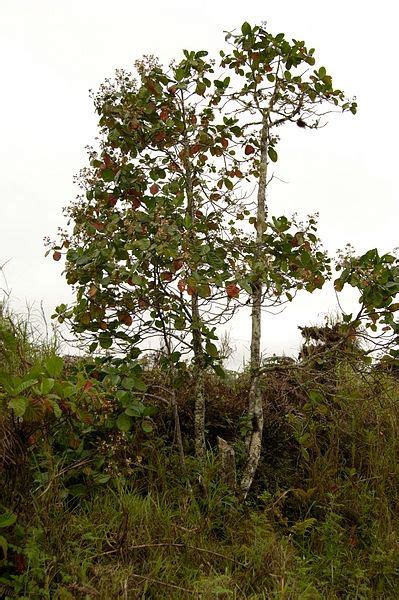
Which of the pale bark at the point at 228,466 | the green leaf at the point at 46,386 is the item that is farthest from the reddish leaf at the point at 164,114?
the pale bark at the point at 228,466

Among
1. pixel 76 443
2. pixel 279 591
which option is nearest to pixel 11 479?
pixel 76 443

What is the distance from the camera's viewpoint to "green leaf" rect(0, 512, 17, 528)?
3.42 meters

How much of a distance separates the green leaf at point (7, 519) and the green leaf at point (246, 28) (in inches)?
177

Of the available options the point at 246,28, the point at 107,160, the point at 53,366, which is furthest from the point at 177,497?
the point at 246,28

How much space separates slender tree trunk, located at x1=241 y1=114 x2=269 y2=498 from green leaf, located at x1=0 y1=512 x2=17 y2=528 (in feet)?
7.43

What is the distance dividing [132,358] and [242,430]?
119cm

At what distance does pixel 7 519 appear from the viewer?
11.3ft

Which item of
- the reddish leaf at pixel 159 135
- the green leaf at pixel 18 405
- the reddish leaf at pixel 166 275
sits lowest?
the green leaf at pixel 18 405

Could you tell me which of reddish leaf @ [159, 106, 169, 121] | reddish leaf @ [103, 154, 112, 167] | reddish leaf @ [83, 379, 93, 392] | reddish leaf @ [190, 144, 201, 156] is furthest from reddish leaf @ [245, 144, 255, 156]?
reddish leaf @ [83, 379, 93, 392]

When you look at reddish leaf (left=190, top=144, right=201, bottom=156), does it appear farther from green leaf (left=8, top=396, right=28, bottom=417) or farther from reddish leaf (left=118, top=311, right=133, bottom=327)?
green leaf (left=8, top=396, right=28, bottom=417)

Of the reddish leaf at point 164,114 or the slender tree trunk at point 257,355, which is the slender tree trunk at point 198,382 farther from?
the slender tree trunk at point 257,355

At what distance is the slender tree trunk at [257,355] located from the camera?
5.39 m

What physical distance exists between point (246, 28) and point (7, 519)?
4557 millimetres

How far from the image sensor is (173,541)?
428 cm
